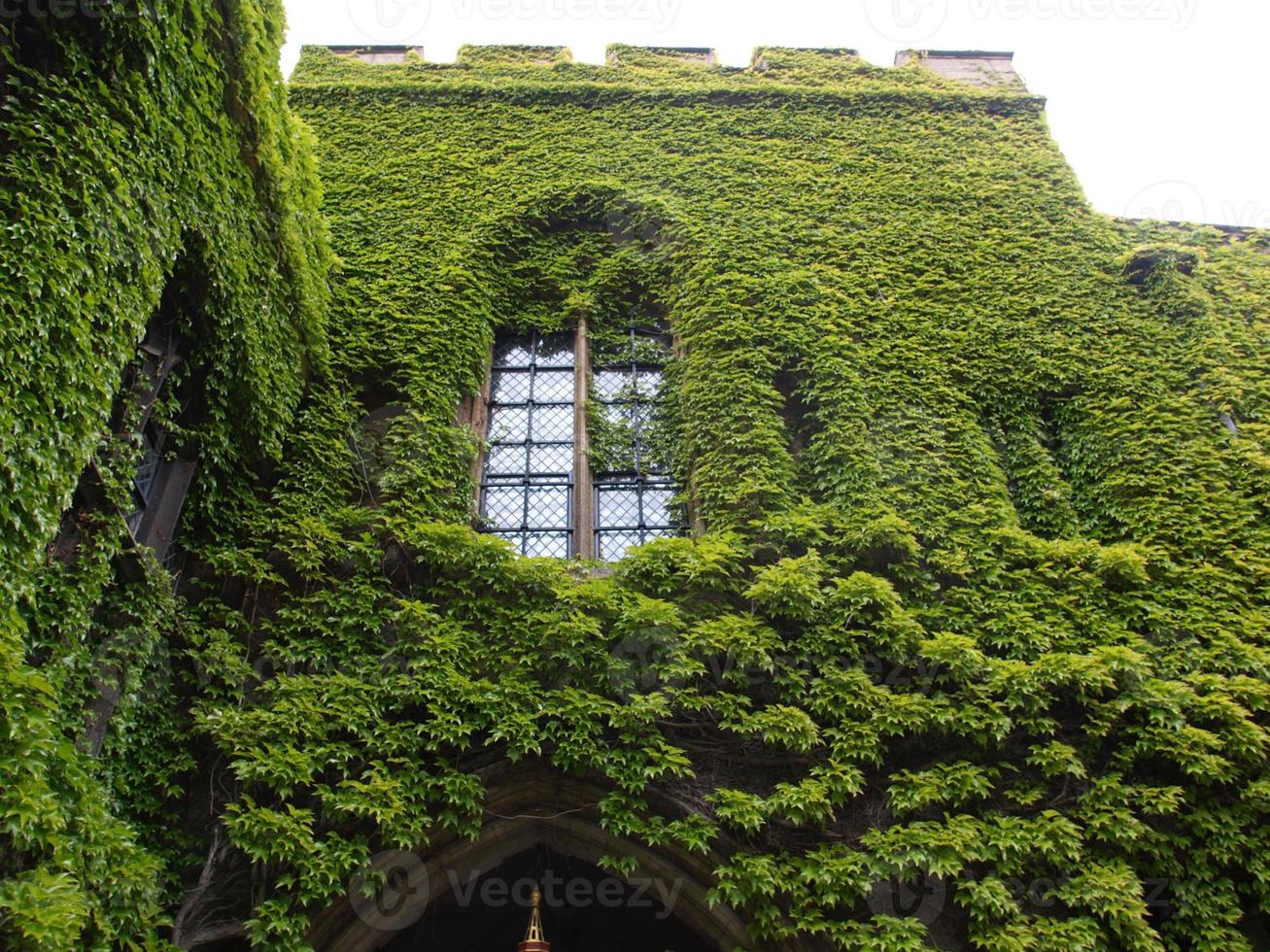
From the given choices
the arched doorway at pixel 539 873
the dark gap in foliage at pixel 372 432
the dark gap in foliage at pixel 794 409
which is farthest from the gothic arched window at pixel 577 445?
the arched doorway at pixel 539 873

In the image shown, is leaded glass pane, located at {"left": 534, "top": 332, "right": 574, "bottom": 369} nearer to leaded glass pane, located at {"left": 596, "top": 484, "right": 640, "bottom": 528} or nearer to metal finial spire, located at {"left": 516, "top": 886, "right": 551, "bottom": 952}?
leaded glass pane, located at {"left": 596, "top": 484, "right": 640, "bottom": 528}

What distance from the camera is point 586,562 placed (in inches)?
289

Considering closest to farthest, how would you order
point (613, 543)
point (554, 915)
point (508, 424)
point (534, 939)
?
point (534, 939)
point (554, 915)
point (613, 543)
point (508, 424)

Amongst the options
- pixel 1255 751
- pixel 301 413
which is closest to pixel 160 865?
pixel 301 413

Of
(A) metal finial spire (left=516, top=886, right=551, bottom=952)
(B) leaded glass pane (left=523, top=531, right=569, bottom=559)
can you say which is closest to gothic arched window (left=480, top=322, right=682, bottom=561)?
(B) leaded glass pane (left=523, top=531, right=569, bottom=559)

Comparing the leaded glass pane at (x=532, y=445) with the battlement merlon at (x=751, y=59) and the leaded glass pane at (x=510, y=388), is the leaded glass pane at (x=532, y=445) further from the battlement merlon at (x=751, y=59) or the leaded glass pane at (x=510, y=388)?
the battlement merlon at (x=751, y=59)

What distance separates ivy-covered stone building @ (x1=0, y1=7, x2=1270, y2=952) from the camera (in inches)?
205

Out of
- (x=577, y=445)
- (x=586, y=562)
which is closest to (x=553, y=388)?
(x=577, y=445)

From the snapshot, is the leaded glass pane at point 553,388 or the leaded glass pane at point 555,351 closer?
the leaded glass pane at point 553,388

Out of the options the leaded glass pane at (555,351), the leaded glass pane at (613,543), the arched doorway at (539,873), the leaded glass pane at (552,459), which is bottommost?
the arched doorway at (539,873)

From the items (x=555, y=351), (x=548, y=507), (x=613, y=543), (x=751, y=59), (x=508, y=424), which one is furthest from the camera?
(x=751, y=59)

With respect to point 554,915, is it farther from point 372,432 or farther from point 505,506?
point 372,432

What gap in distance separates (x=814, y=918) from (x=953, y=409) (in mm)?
4252

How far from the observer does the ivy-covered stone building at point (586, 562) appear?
5195 mm
